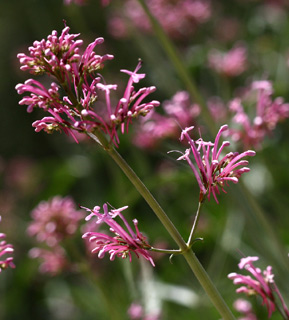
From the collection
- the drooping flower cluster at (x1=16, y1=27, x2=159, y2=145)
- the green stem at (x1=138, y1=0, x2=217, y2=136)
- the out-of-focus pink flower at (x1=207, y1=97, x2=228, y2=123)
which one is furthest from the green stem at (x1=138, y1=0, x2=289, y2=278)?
the drooping flower cluster at (x1=16, y1=27, x2=159, y2=145)

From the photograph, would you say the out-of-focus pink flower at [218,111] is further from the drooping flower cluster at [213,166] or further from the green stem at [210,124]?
the drooping flower cluster at [213,166]

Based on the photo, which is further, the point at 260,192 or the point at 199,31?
the point at 199,31

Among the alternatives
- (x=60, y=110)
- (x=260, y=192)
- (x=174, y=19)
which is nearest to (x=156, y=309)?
(x=260, y=192)

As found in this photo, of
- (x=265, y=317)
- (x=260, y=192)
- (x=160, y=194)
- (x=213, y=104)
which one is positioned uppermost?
(x=213, y=104)

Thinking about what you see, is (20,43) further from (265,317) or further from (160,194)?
(265,317)

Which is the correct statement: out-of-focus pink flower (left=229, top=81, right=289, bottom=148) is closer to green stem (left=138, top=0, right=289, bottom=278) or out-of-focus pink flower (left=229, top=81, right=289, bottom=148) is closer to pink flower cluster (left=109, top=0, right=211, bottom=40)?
green stem (left=138, top=0, right=289, bottom=278)

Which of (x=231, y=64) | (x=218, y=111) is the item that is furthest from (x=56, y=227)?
(x=231, y=64)

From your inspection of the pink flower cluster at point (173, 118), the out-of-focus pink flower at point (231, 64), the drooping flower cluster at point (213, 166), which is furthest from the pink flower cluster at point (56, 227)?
the out-of-focus pink flower at point (231, 64)
